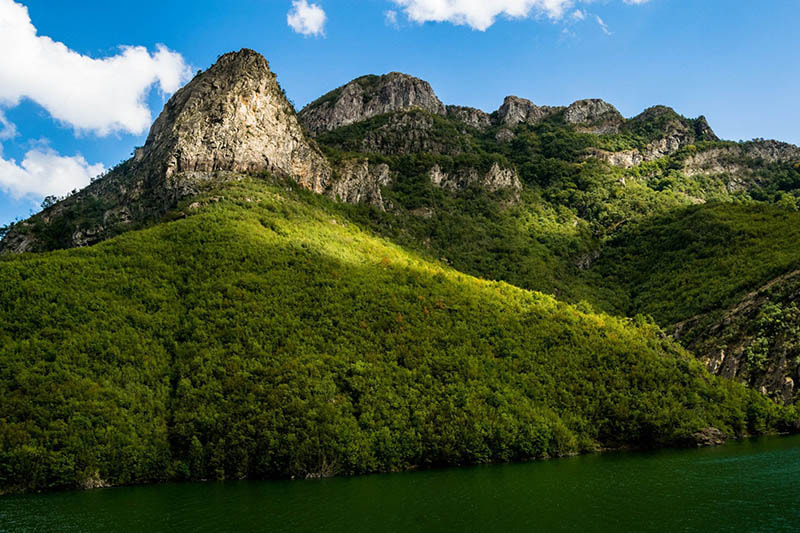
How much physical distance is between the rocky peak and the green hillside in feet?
101

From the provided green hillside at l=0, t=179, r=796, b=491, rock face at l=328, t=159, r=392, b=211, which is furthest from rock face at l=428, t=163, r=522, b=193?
green hillside at l=0, t=179, r=796, b=491

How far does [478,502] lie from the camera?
1699 inches

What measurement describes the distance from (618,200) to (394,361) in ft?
484

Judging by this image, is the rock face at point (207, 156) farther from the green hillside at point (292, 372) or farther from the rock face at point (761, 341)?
the rock face at point (761, 341)

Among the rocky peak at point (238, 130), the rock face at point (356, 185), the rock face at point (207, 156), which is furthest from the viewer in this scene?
the rock face at point (356, 185)

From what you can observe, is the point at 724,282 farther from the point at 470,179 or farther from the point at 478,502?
the point at 478,502

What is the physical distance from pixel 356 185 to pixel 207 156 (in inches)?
1756

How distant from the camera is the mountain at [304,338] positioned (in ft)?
209

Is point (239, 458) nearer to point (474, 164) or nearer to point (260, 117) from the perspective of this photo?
point (260, 117)

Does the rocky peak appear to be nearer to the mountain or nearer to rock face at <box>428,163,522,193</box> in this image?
the mountain

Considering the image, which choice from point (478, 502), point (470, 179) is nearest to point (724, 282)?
point (470, 179)

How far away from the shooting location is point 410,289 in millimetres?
98312

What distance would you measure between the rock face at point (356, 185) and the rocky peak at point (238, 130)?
4.42 metres

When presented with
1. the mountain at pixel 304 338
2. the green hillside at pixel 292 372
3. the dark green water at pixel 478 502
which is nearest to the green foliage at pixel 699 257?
the mountain at pixel 304 338
